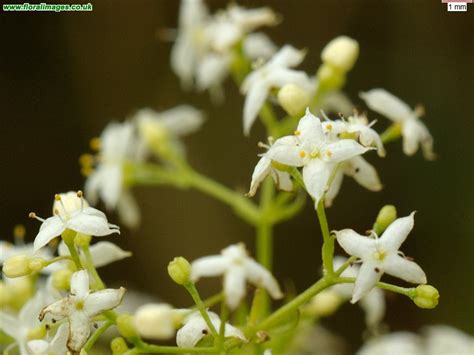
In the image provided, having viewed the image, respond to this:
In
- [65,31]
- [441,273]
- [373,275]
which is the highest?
[65,31]

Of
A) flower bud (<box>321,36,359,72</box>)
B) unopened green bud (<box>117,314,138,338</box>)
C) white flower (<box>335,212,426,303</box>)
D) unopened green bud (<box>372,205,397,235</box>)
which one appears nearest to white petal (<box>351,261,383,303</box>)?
white flower (<box>335,212,426,303</box>)

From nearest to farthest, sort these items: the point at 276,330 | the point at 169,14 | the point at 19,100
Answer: the point at 276,330 < the point at 19,100 < the point at 169,14

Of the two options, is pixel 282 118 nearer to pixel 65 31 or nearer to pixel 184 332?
pixel 65 31

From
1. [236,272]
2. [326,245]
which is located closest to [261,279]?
[236,272]

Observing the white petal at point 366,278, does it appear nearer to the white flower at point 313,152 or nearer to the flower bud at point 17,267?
the white flower at point 313,152

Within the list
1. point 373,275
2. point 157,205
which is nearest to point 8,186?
point 157,205

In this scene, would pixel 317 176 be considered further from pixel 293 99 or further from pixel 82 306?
pixel 82 306

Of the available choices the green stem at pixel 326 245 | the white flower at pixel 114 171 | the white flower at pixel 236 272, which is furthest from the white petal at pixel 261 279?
the white flower at pixel 114 171
